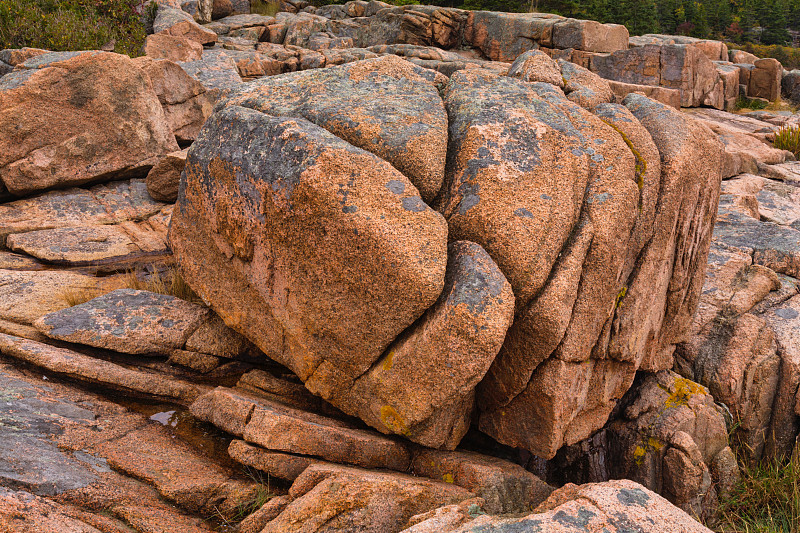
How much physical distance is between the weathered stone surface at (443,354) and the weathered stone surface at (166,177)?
711cm

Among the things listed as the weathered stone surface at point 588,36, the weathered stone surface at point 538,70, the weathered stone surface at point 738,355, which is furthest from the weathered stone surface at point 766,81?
the weathered stone surface at point 538,70

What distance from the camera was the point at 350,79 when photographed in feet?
21.9

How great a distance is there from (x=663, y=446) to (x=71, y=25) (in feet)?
59.4

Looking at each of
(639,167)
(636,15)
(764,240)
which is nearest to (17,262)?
(639,167)

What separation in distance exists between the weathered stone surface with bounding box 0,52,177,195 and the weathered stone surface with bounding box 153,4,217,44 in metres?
11.6

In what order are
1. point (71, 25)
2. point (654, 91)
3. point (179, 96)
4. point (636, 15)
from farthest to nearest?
point (636, 15) → point (654, 91) → point (71, 25) → point (179, 96)

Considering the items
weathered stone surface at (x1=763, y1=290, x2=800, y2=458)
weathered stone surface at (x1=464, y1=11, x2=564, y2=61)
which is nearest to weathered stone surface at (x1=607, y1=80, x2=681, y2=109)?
weathered stone surface at (x1=464, y1=11, x2=564, y2=61)

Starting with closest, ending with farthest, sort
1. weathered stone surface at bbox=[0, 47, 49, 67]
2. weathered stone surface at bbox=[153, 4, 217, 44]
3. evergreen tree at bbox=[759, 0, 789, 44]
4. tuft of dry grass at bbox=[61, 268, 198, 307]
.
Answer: tuft of dry grass at bbox=[61, 268, 198, 307] < weathered stone surface at bbox=[0, 47, 49, 67] < weathered stone surface at bbox=[153, 4, 217, 44] < evergreen tree at bbox=[759, 0, 789, 44]

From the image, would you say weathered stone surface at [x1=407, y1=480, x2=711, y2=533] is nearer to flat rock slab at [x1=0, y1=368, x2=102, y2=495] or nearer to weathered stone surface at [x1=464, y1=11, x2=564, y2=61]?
flat rock slab at [x1=0, y1=368, x2=102, y2=495]

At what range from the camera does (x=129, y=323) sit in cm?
688

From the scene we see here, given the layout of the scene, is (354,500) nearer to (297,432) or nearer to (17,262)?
(297,432)

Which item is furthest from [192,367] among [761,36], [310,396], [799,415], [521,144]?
[761,36]

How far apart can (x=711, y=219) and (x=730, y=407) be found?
2447mm

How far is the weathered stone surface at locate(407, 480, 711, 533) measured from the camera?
3967 millimetres
